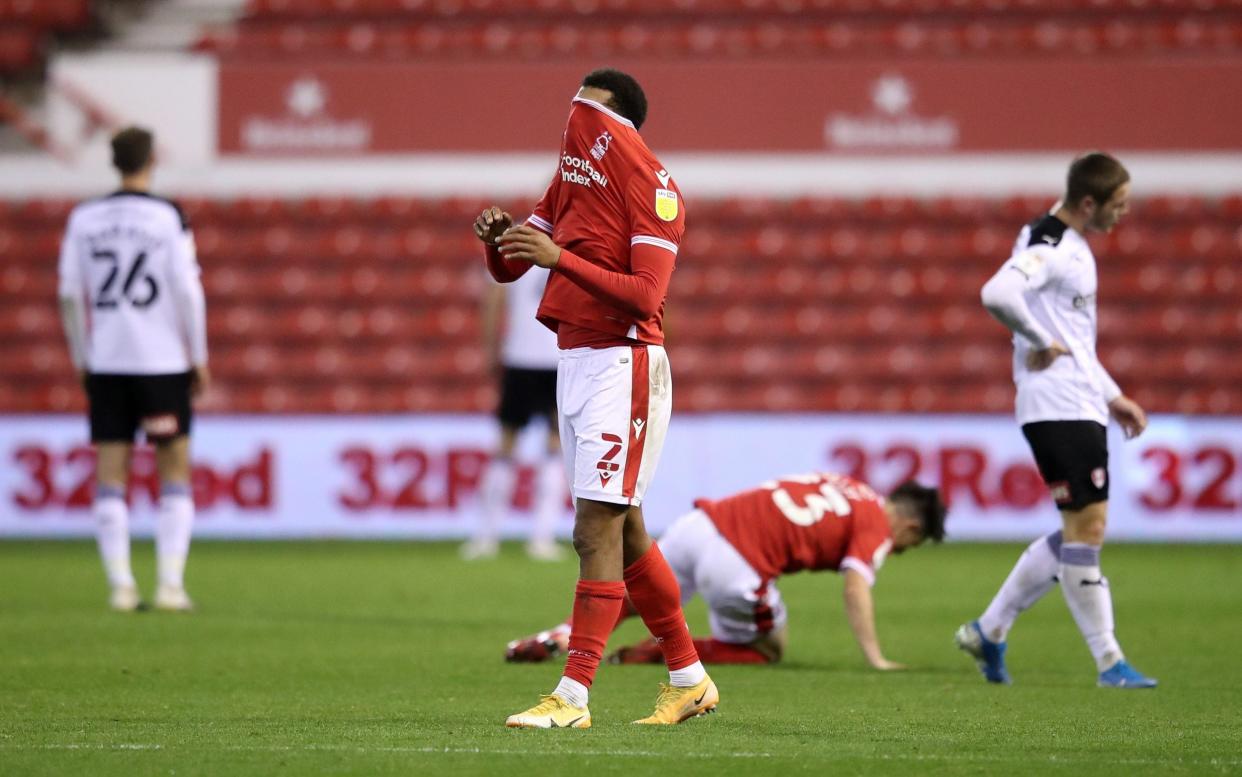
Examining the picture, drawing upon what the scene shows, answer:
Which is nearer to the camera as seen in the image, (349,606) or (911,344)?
(349,606)

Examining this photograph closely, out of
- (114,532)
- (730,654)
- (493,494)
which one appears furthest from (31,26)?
(730,654)

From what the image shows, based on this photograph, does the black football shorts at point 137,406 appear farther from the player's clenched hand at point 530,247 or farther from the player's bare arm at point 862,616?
the player's clenched hand at point 530,247

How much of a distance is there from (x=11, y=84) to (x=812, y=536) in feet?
47.8

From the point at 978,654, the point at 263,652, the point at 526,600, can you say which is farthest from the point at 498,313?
the point at 978,654

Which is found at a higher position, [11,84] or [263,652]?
[11,84]

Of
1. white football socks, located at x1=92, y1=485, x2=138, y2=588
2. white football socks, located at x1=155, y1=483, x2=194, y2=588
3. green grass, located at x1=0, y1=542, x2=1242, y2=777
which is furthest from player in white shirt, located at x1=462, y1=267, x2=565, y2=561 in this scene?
white football socks, located at x1=92, y1=485, x2=138, y2=588

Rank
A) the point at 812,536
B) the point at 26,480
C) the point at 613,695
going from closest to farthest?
the point at 613,695 < the point at 812,536 < the point at 26,480

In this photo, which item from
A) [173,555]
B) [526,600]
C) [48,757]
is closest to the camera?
[48,757]

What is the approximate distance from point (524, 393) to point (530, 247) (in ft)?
24.1

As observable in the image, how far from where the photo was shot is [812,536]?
7.07 metres

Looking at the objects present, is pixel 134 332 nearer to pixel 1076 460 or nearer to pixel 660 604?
pixel 660 604

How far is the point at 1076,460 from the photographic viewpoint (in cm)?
639

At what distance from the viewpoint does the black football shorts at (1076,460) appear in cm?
639

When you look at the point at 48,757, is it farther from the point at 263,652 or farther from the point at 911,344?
the point at 911,344
